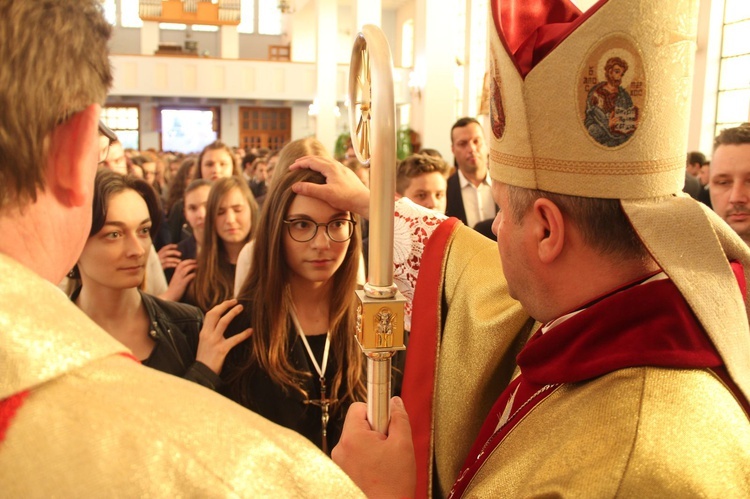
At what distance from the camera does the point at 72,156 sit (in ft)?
2.63

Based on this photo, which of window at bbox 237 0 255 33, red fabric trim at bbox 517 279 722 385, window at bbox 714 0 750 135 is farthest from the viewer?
window at bbox 237 0 255 33

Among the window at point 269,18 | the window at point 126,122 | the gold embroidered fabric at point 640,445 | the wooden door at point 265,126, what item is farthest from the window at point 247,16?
the gold embroidered fabric at point 640,445

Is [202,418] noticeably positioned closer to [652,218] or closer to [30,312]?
[30,312]

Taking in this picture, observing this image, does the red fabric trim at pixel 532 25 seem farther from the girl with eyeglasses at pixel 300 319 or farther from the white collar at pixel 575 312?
the girl with eyeglasses at pixel 300 319

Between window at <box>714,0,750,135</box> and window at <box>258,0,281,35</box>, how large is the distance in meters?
19.6

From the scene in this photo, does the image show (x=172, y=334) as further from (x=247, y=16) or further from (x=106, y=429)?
(x=247, y=16)

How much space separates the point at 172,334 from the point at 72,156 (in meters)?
1.79

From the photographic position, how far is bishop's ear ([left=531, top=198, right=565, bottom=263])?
Result: 4.10 feet

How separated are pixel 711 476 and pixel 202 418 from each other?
2.29 feet

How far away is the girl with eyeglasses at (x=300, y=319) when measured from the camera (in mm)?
2201

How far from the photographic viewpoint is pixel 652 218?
1159mm

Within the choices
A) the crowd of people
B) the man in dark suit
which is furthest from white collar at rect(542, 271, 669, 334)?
the man in dark suit

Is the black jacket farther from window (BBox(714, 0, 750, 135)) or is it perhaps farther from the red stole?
window (BBox(714, 0, 750, 135))

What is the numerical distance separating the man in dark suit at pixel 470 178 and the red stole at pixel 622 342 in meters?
4.33
